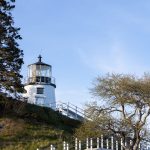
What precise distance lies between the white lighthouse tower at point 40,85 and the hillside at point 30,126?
36.1 ft

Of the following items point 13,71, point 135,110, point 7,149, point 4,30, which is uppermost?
point 4,30

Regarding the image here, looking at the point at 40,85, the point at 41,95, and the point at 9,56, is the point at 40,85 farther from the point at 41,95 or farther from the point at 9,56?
the point at 9,56

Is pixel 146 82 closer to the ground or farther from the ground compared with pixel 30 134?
farther from the ground

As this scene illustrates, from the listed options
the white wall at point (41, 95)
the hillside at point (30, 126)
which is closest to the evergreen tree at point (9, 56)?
the hillside at point (30, 126)

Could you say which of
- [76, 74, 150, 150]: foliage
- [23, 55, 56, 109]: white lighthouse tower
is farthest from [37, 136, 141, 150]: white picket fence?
[23, 55, 56, 109]: white lighthouse tower

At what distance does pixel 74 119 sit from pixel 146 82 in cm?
1707

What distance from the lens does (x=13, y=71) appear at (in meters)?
47.3

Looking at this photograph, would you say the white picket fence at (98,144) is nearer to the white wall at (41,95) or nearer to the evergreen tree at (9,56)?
the evergreen tree at (9,56)

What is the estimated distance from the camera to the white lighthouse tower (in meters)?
71.4

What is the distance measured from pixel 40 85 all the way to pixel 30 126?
1711cm

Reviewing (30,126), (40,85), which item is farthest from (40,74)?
(30,126)

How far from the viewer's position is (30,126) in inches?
2158

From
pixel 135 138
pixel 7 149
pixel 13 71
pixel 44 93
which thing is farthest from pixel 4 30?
pixel 44 93

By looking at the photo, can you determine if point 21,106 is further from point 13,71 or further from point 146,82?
point 146,82
